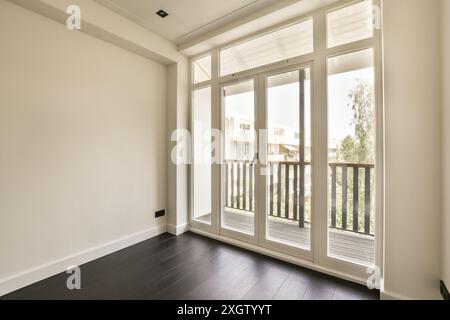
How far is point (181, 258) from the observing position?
2.41 m

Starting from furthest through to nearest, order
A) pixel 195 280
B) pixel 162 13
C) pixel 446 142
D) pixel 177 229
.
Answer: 1. pixel 177 229
2. pixel 162 13
3. pixel 195 280
4. pixel 446 142

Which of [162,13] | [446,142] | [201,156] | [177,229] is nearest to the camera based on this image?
[446,142]

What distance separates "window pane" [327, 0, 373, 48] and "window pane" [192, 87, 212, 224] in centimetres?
173

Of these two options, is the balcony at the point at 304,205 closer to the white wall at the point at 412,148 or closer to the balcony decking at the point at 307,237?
the balcony decking at the point at 307,237

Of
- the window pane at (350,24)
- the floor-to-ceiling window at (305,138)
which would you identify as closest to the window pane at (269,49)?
the floor-to-ceiling window at (305,138)

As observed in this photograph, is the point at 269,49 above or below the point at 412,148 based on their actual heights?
above

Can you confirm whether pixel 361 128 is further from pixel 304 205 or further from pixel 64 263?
pixel 64 263

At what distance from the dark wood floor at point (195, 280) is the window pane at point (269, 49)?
93.6 inches

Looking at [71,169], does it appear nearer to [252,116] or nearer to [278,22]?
[252,116]

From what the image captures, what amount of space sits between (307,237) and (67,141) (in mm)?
2862

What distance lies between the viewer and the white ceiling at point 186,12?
2.23 metres

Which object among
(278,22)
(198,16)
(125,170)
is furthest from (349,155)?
(125,170)

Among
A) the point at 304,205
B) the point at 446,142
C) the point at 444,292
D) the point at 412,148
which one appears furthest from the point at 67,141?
the point at 444,292

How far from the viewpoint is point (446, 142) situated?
4.52ft
